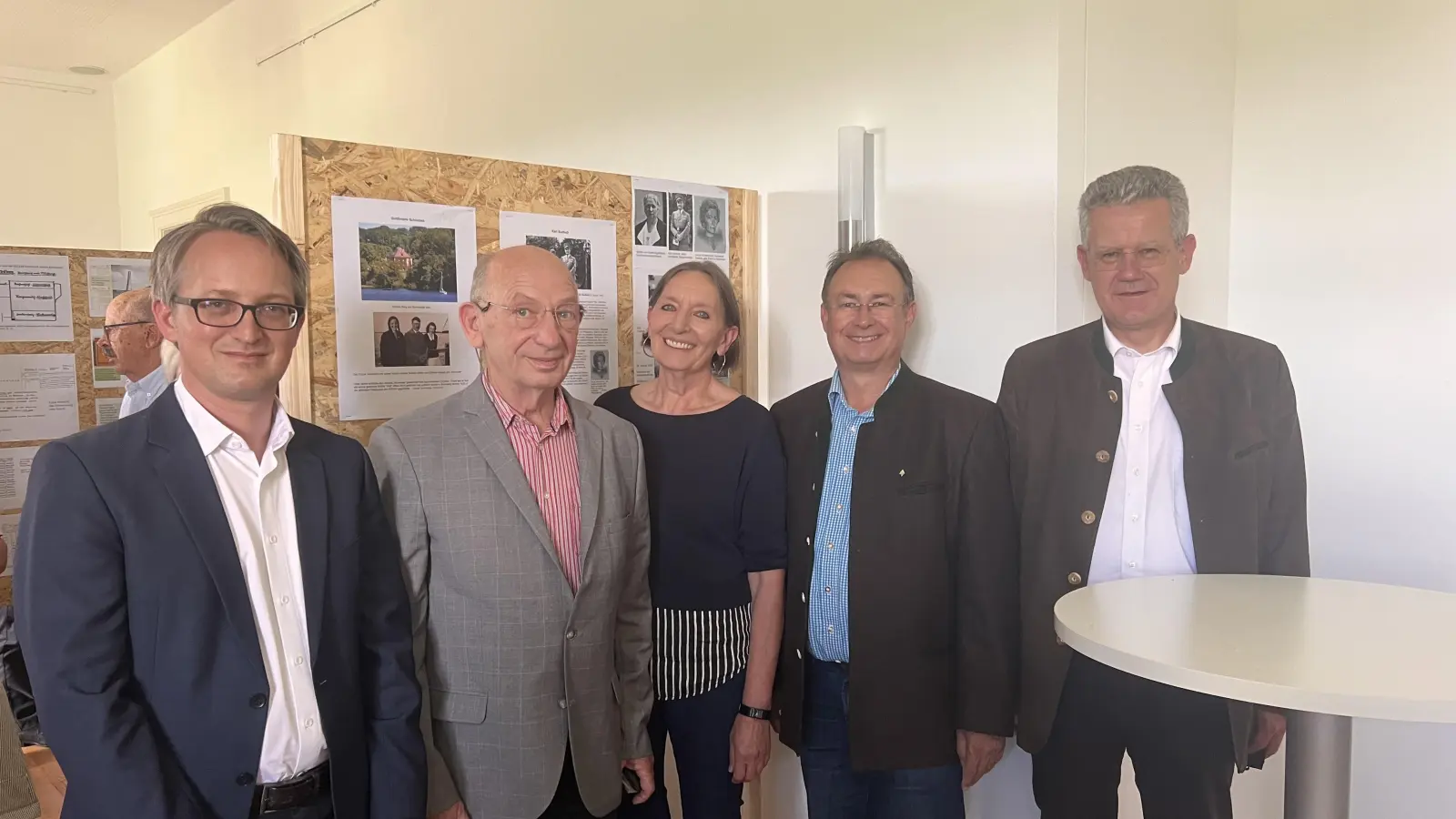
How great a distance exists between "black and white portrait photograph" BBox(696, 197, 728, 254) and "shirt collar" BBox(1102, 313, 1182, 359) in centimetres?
119

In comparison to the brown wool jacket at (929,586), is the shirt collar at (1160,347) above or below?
above

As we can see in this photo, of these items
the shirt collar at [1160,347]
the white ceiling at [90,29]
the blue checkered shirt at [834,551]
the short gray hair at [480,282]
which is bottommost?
the blue checkered shirt at [834,551]

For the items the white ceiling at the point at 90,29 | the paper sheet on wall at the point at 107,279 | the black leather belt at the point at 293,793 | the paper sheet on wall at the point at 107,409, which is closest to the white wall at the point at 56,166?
the white ceiling at the point at 90,29

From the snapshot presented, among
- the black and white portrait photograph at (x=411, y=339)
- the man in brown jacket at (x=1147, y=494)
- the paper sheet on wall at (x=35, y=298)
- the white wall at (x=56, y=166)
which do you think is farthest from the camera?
the white wall at (x=56, y=166)

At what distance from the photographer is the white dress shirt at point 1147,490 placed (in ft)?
6.07

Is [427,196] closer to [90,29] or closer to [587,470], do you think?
[587,470]

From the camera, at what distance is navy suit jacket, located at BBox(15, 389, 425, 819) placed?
121 cm

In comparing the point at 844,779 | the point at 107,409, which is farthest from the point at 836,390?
the point at 107,409

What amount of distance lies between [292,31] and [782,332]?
14.1ft

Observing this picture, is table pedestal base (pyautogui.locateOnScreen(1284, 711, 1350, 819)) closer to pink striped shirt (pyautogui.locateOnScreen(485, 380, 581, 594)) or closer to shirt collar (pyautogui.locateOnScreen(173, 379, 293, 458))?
pink striped shirt (pyautogui.locateOnScreen(485, 380, 581, 594))

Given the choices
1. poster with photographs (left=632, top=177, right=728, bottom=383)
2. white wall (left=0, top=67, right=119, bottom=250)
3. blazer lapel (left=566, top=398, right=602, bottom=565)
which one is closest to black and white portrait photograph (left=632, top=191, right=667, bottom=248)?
poster with photographs (left=632, top=177, right=728, bottom=383)

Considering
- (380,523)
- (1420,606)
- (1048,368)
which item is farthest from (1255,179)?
(380,523)

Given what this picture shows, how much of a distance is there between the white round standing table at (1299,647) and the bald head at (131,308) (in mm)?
3139

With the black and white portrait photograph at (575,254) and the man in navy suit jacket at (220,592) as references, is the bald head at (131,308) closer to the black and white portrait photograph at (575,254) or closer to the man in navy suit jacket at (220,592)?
the black and white portrait photograph at (575,254)
